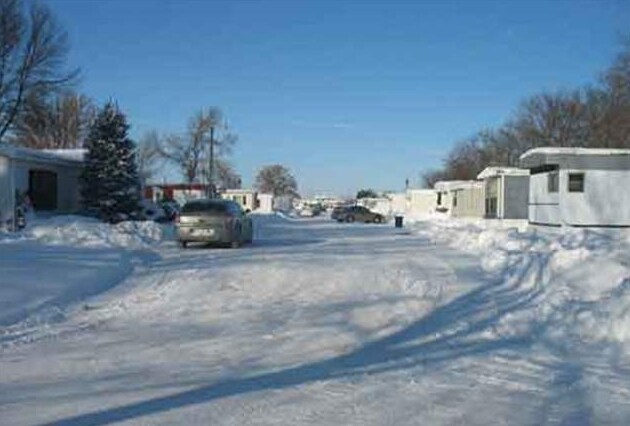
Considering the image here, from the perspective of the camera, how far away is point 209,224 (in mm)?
26000

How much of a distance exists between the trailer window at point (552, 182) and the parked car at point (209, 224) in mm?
18880

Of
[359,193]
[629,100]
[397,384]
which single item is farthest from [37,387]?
[359,193]

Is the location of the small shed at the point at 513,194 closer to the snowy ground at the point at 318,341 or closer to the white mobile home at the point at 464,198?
the white mobile home at the point at 464,198

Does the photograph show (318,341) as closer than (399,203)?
Yes

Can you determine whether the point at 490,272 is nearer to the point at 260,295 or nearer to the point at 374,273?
the point at 374,273

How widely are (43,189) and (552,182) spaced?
24.6 m

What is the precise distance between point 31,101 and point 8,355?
46.4m

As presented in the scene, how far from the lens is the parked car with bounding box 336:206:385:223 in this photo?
67250 mm

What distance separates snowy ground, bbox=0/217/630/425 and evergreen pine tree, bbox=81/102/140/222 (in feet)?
73.6

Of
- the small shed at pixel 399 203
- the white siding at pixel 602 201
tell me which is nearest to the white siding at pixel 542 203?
the white siding at pixel 602 201

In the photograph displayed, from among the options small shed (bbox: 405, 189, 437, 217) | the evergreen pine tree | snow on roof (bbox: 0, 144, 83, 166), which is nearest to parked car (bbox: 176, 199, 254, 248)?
snow on roof (bbox: 0, 144, 83, 166)

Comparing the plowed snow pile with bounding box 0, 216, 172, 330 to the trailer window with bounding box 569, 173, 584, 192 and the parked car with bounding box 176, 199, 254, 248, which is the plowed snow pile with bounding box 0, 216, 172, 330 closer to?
the parked car with bounding box 176, 199, 254, 248

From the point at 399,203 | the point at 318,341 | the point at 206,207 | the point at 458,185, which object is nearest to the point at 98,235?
the point at 206,207

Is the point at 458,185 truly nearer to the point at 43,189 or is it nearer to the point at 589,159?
the point at 589,159
